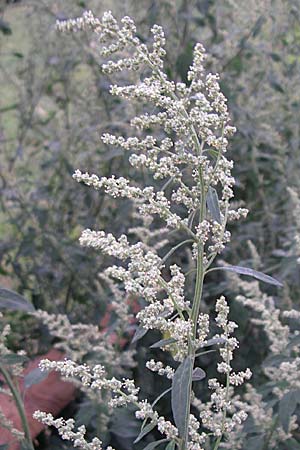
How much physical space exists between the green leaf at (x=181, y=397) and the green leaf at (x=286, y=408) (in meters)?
0.57

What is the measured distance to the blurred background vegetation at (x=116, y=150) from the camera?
2.79 m

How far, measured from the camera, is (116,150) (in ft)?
8.22

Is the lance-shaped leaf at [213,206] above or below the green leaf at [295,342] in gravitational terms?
below

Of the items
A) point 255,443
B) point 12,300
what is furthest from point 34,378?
point 255,443

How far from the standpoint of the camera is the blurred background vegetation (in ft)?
9.15

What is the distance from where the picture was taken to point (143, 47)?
4.17ft

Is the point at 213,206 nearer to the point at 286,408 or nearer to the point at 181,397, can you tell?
the point at 181,397

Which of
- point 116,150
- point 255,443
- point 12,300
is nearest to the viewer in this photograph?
point 12,300

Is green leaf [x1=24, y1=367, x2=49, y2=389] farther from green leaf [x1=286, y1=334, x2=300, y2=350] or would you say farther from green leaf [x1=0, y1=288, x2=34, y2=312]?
green leaf [x1=286, y1=334, x2=300, y2=350]

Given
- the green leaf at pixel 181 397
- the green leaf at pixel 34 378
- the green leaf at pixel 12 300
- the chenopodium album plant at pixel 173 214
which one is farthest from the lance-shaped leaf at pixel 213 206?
the green leaf at pixel 34 378

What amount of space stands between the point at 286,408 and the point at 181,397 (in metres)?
0.62

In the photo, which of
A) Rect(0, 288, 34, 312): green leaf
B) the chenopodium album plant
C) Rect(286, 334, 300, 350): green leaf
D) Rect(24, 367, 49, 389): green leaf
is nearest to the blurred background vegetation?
Rect(24, 367, 49, 389): green leaf

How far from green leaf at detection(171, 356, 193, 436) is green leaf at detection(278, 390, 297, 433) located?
0.57 metres

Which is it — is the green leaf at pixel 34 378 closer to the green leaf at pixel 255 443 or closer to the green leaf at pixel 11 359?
the green leaf at pixel 11 359
